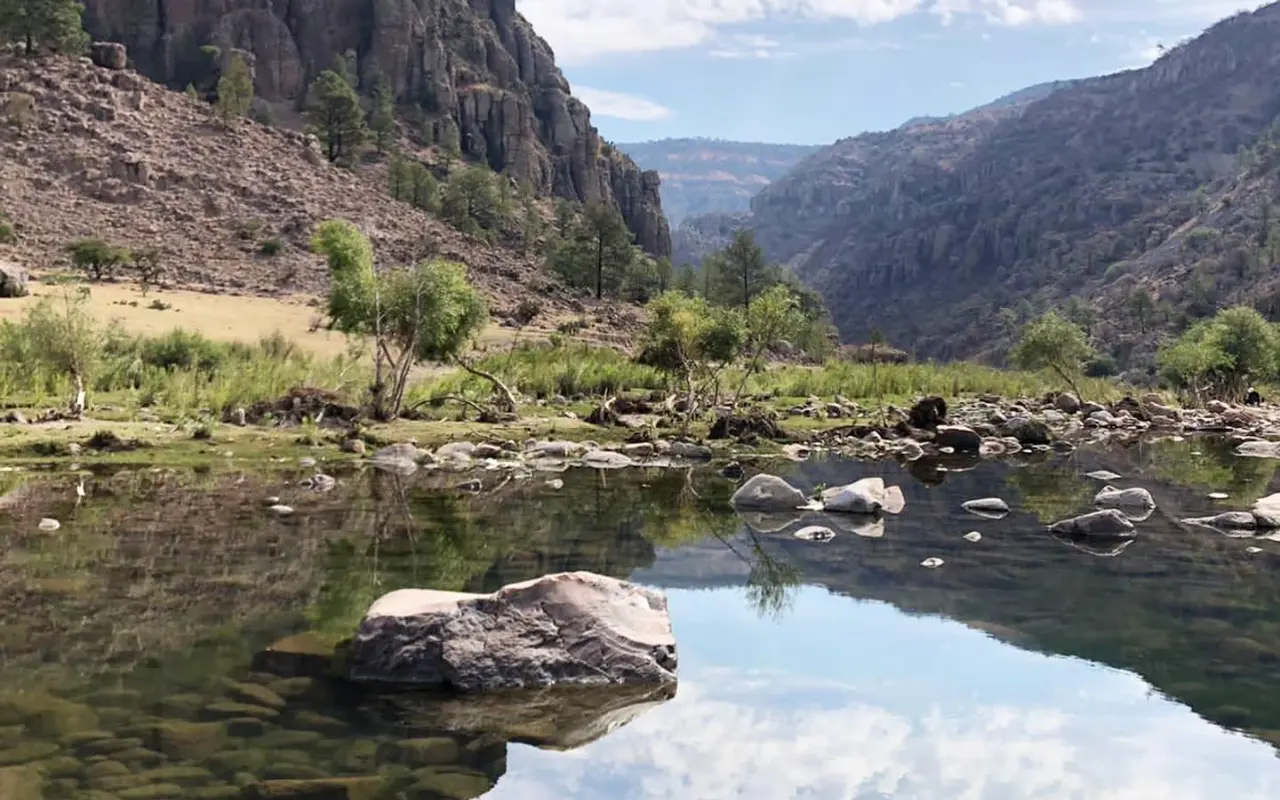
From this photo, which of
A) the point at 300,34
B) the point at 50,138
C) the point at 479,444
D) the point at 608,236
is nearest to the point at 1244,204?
the point at 608,236

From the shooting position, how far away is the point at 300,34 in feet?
540

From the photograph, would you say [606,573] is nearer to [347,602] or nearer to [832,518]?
[347,602]

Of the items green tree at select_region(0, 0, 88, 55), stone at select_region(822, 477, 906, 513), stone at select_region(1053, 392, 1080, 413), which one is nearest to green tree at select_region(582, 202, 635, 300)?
green tree at select_region(0, 0, 88, 55)

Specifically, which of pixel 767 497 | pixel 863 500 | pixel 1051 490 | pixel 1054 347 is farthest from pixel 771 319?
pixel 1054 347

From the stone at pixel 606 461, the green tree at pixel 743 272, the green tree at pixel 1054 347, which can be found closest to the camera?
the stone at pixel 606 461

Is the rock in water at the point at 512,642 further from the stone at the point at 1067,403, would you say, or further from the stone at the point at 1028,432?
the stone at the point at 1067,403

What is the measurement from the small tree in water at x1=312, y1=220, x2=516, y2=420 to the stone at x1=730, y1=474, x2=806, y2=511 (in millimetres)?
13941

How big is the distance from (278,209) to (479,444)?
61.3m

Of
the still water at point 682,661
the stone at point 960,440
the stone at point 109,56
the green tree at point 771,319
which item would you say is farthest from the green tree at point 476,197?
the still water at point 682,661

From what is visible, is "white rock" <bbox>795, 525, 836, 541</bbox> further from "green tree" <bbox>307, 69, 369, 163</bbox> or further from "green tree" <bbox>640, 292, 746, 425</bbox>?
"green tree" <bbox>307, 69, 369, 163</bbox>

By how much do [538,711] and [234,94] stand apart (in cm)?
10716

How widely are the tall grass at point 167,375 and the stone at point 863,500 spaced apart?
18347 millimetres

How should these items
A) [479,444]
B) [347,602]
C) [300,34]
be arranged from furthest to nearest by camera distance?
[300,34] < [479,444] < [347,602]

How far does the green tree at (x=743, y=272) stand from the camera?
106 metres
